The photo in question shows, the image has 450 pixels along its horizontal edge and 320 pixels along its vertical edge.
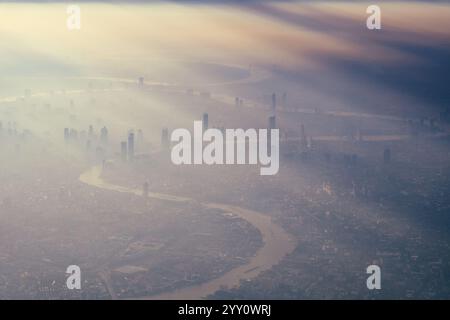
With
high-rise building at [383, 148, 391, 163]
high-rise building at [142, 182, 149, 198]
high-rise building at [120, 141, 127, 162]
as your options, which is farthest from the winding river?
high-rise building at [383, 148, 391, 163]

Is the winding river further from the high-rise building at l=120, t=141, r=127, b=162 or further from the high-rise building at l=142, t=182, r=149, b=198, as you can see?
the high-rise building at l=120, t=141, r=127, b=162

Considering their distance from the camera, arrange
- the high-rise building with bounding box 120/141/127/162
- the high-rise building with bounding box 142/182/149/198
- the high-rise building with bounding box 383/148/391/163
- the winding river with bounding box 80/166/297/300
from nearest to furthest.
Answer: the winding river with bounding box 80/166/297/300, the high-rise building with bounding box 142/182/149/198, the high-rise building with bounding box 383/148/391/163, the high-rise building with bounding box 120/141/127/162

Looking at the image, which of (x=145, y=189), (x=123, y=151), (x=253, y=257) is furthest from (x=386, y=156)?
(x=253, y=257)

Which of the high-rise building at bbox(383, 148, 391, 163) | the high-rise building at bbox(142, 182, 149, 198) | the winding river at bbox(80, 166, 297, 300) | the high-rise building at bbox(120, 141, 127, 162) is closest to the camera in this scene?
the winding river at bbox(80, 166, 297, 300)

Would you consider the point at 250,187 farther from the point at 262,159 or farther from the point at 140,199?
the point at 262,159

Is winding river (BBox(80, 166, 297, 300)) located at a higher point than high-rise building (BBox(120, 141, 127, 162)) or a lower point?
lower

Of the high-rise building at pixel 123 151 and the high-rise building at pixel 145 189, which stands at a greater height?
the high-rise building at pixel 123 151

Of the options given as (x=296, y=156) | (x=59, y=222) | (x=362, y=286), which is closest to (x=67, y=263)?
(x=59, y=222)

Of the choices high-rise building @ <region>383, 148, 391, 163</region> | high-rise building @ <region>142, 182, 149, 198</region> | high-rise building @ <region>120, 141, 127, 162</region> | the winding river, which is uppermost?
high-rise building @ <region>120, 141, 127, 162</region>

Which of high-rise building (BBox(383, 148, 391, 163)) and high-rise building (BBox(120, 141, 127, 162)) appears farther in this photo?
high-rise building (BBox(120, 141, 127, 162))

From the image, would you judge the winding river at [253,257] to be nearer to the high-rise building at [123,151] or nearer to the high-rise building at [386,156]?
the high-rise building at [123,151]

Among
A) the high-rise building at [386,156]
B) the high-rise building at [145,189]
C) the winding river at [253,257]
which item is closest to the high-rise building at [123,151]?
the winding river at [253,257]
